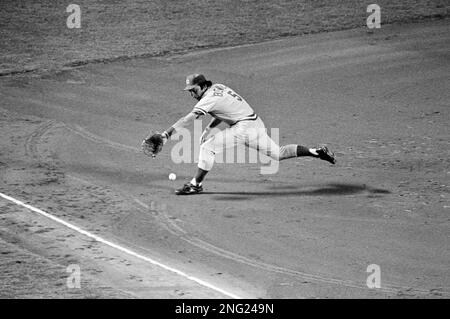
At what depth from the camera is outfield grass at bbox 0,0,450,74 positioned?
22.5 metres

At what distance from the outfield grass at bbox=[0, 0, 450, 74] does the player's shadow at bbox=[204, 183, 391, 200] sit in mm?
8756

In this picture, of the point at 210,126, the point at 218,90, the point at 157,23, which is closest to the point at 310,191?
the point at 210,126

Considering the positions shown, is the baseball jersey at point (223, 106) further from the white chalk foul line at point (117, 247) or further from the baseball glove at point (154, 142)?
the white chalk foul line at point (117, 247)

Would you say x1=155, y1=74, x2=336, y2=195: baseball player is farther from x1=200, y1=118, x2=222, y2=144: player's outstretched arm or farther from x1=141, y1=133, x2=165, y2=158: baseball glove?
x1=141, y1=133, x2=165, y2=158: baseball glove

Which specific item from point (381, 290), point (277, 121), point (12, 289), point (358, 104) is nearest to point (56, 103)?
point (277, 121)

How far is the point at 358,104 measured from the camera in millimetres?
18953

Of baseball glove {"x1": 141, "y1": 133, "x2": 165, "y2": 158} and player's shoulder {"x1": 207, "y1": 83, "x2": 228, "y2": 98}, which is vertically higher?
player's shoulder {"x1": 207, "y1": 83, "x2": 228, "y2": 98}

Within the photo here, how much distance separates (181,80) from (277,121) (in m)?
3.27

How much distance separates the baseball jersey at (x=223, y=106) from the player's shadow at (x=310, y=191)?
3.48 feet

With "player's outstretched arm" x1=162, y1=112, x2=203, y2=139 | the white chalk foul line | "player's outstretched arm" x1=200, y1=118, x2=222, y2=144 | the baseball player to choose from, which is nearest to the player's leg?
the baseball player

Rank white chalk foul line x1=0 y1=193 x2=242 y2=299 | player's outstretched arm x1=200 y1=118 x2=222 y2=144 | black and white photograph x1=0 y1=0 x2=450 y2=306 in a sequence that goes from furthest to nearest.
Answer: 1. player's outstretched arm x1=200 y1=118 x2=222 y2=144
2. black and white photograph x1=0 y1=0 x2=450 y2=306
3. white chalk foul line x1=0 y1=193 x2=242 y2=299

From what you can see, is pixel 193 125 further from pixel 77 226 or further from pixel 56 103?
pixel 77 226

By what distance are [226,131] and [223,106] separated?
42cm

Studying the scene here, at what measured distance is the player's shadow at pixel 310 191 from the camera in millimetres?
13938
